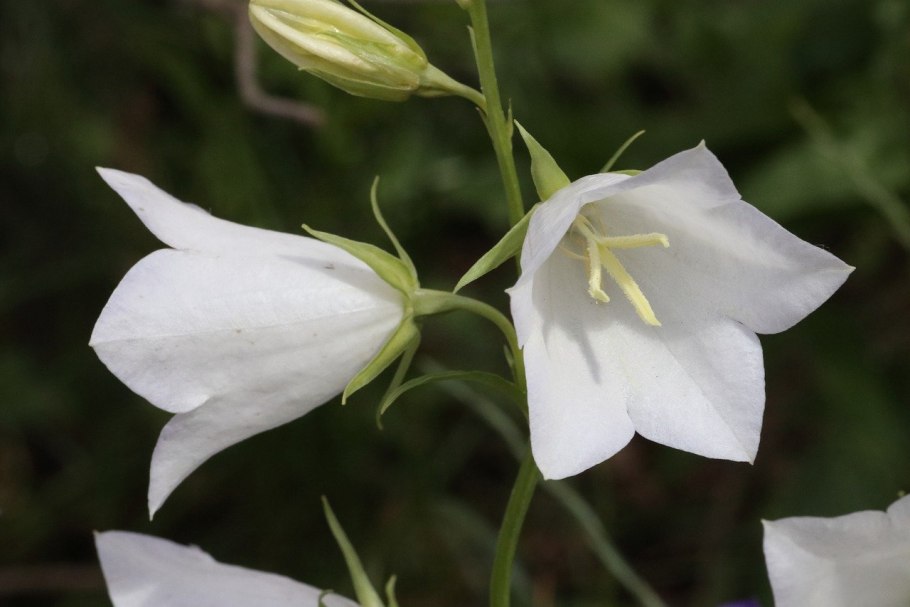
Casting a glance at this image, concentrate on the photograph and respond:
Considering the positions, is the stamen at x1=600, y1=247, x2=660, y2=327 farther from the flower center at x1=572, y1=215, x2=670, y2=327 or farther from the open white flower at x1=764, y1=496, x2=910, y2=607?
the open white flower at x1=764, y1=496, x2=910, y2=607

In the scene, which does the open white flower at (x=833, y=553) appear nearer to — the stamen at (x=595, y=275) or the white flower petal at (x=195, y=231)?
the stamen at (x=595, y=275)

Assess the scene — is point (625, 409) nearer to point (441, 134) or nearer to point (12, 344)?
point (441, 134)

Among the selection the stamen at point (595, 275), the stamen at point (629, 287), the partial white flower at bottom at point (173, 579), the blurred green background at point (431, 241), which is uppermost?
the stamen at point (595, 275)

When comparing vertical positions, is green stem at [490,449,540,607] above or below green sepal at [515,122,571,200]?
below

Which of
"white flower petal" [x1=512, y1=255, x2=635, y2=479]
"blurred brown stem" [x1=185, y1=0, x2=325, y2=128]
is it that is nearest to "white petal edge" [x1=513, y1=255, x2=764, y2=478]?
"white flower petal" [x1=512, y1=255, x2=635, y2=479]

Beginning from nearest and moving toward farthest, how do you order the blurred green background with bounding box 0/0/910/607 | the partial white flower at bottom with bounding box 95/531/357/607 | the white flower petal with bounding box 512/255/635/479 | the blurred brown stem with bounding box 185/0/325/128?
the white flower petal with bounding box 512/255/635/479
the partial white flower at bottom with bounding box 95/531/357/607
the blurred brown stem with bounding box 185/0/325/128
the blurred green background with bounding box 0/0/910/607

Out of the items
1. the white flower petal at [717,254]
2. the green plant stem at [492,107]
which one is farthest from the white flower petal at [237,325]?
the white flower petal at [717,254]
